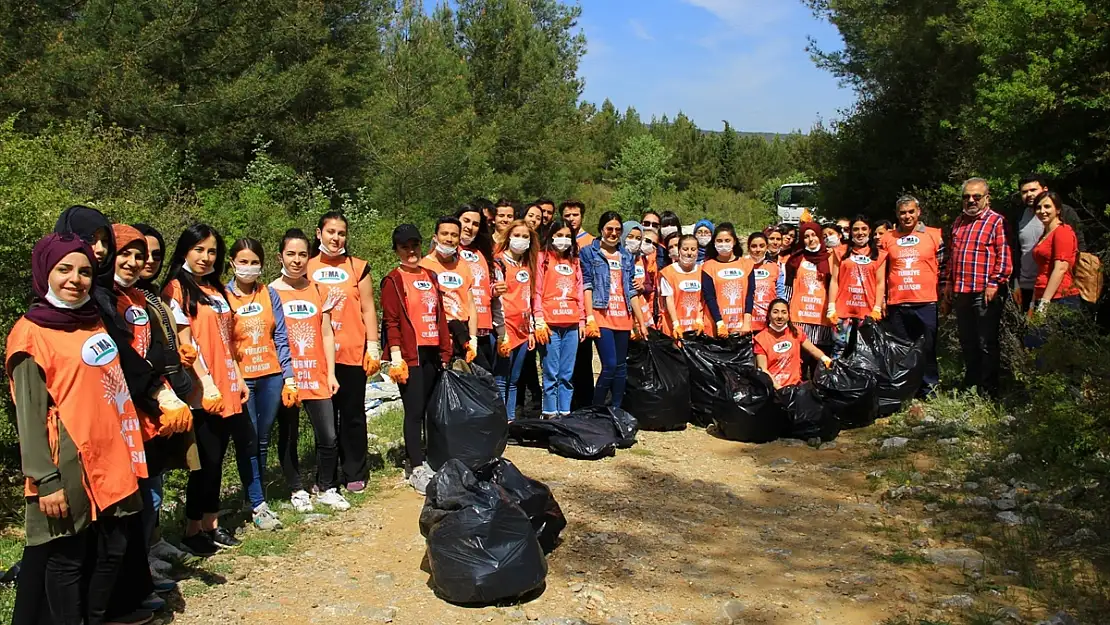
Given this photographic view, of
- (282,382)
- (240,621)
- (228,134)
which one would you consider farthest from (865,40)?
(240,621)

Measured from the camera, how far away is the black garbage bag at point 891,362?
22.5ft

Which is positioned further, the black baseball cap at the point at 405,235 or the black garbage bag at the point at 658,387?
the black garbage bag at the point at 658,387

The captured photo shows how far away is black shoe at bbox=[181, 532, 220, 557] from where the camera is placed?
4.18 meters

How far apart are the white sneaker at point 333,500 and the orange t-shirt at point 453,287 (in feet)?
4.28

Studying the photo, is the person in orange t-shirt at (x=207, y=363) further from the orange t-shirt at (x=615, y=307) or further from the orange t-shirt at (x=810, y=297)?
the orange t-shirt at (x=810, y=297)

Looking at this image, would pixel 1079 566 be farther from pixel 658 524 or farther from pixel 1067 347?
pixel 658 524

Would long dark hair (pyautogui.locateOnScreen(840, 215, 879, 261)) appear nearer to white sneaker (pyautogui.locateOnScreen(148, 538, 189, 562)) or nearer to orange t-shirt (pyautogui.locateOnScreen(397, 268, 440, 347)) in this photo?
orange t-shirt (pyautogui.locateOnScreen(397, 268, 440, 347))

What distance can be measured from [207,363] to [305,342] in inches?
28.9

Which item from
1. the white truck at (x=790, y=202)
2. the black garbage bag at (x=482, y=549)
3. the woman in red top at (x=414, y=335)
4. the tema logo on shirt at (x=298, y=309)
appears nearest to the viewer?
the black garbage bag at (x=482, y=549)

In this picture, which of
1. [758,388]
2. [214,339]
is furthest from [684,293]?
[214,339]

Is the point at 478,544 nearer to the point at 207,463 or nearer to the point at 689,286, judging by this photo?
the point at 207,463

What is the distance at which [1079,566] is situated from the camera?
13.1ft

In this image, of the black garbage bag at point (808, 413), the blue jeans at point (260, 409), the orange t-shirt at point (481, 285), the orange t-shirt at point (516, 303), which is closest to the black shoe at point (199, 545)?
the blue jeans at point (260, 409)

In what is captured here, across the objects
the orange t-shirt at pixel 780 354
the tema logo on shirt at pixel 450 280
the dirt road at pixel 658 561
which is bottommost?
the dirt road at pixel 658 561
